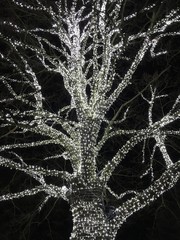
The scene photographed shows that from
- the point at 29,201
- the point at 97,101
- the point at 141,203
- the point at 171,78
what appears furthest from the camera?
the point at 29,201

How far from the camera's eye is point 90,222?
23.7ft

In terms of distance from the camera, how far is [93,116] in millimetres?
7938

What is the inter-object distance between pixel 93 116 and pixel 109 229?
2006mm

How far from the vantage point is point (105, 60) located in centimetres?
816

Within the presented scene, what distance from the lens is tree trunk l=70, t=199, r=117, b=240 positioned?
716cm

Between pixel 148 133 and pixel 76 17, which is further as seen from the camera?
pixel 76 17

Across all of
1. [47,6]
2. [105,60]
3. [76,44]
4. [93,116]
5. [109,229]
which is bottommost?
[109,229]

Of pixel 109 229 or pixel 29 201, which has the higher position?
pixel 29 201

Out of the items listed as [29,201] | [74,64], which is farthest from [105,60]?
[29,201]

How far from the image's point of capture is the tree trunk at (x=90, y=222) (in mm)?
7164

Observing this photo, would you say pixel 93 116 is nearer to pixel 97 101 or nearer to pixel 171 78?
pixel 97 101

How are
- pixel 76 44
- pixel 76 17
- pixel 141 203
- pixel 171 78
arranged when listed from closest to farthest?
pixel 141 203, pixel 76 44, pixel 76 17, pixel 171 78

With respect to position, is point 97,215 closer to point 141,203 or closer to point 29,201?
point 141,203

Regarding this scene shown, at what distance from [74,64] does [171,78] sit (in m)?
3.20
